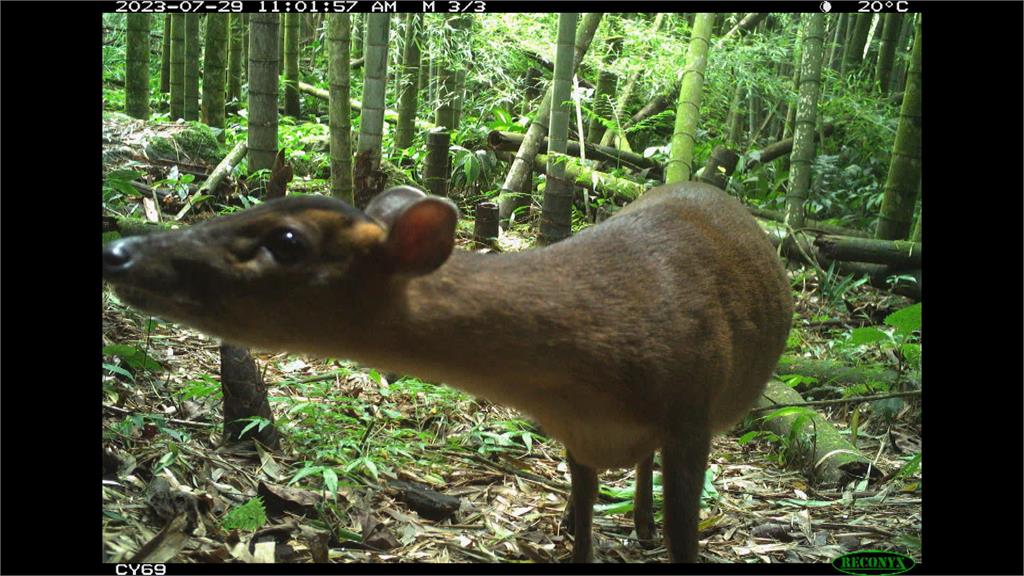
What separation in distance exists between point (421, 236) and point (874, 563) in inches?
87.5

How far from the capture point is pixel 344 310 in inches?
125

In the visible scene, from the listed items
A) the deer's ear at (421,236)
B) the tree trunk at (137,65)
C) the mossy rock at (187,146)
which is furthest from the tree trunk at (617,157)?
the deer's ear at (421,236)

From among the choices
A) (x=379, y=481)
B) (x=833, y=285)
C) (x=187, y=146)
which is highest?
(x=187, y=146)

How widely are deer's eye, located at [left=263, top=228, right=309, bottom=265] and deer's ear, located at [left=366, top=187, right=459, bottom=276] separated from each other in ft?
0.92

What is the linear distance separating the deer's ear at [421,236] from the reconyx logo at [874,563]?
78.0 inches

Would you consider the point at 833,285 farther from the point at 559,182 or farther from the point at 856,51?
the point at 856,51

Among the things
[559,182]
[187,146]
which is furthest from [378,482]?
[187,146]

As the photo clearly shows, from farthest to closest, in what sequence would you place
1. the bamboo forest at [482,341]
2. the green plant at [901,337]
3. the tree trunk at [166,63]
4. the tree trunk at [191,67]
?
the tree trunk at [166,63] → the tree trunk at [191,67] → the green plant at [901,337] → the bamboo forest at [482,341]

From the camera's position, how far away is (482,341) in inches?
133

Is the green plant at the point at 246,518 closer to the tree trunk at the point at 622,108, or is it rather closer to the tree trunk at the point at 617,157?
the tree trunk at the point at 617,157

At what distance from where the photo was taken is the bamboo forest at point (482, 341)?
126 inches

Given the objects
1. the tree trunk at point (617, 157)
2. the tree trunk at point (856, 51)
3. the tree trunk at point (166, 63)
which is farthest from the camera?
the tree trunk at point (856, 51)
